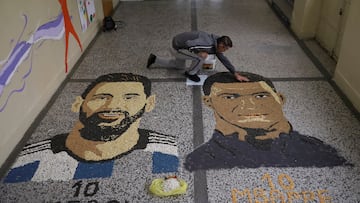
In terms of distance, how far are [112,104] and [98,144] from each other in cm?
42

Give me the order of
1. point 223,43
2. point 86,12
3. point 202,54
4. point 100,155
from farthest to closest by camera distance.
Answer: point 86,12 < point 202,54 < point 223,43 < point 100,155

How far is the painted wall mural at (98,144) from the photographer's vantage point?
184 cm

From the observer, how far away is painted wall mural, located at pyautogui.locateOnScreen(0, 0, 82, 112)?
6.40 ft

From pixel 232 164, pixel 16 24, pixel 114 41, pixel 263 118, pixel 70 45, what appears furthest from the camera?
pixel 114 41

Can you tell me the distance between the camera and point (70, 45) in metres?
Answer: 2.94

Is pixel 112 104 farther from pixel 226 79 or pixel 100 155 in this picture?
pixel 226 79

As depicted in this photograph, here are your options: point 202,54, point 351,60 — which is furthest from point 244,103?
point 351,60

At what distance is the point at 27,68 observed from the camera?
2186 millimetres

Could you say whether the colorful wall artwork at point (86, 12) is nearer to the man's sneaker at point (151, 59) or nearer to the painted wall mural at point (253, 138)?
the man's sneaker at point (151, 59)

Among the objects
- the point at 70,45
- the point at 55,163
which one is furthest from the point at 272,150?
the point at 70,45

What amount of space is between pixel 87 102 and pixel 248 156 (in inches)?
47.2

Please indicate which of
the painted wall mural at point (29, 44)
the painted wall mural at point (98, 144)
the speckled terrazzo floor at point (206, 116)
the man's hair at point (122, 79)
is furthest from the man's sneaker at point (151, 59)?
the painted wall mural at point (29, 44)

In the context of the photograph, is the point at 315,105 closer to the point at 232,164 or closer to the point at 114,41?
the point at 232,164

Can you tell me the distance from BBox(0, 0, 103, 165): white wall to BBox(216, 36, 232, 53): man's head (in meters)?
1.24
